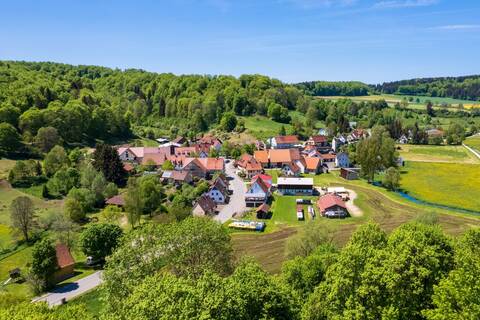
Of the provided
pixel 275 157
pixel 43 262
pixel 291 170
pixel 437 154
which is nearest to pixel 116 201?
pixel 43 262

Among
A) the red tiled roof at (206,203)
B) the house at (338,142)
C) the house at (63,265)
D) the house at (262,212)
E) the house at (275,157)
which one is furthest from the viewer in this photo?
the house at (338,142)

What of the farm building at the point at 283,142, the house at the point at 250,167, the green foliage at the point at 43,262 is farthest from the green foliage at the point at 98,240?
the farm building at the point at 283,142

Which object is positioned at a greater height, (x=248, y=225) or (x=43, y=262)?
(x=43, y=262)

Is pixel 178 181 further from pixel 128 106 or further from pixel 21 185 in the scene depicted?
pixel 128 106

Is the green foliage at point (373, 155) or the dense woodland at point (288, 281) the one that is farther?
the green foliage at point (373, 155)

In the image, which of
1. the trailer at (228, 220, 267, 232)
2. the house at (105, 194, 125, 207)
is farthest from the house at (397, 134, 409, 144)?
the house at (105, 194, 125, 207)

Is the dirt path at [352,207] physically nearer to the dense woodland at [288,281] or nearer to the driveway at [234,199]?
the driveway at [234,199]

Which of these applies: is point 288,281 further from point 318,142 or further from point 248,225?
point 318,142

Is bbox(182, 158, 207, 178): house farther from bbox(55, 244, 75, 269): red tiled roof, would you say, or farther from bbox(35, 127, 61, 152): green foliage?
bbox(55, 244, 75, 269): red tiled roof
